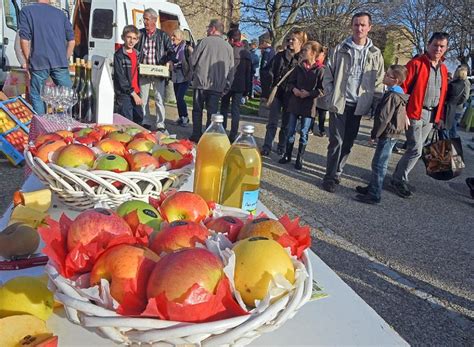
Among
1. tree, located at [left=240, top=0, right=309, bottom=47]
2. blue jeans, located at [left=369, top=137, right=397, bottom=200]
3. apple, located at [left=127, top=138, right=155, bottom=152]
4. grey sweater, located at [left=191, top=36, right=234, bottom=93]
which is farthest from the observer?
tree, located at [left=240, top=0, right=309, bottom=47]

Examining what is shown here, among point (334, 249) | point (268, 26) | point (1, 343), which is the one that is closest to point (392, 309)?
point (334, 249)

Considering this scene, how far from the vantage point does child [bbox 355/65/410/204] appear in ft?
14.9

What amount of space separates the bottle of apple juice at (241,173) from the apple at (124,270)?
0.66 m

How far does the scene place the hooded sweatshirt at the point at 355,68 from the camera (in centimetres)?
458

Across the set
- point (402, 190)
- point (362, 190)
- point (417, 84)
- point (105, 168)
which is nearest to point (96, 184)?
point (105, 168)

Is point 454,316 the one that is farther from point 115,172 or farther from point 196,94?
point 196,94

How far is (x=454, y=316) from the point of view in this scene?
9.30 feet

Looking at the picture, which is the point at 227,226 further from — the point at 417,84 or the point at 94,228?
the point at 417,84

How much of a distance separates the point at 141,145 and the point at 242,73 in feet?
17.4

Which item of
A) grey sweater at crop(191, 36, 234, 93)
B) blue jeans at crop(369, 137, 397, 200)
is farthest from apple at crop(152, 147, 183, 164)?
grey sweater at crop(191, 36, 234, 93)

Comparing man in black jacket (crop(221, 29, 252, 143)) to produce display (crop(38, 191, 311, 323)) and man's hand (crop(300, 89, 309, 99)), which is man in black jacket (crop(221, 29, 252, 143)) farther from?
produce display (crop(38, 191, 311, 323))

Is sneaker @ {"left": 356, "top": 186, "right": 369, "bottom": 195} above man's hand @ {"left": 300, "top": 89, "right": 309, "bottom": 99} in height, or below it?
below

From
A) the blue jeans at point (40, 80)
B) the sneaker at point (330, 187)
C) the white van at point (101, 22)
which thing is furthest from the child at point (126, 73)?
the white van at point (101, 22)

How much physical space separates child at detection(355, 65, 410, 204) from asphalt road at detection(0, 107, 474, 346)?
1.73 feet
